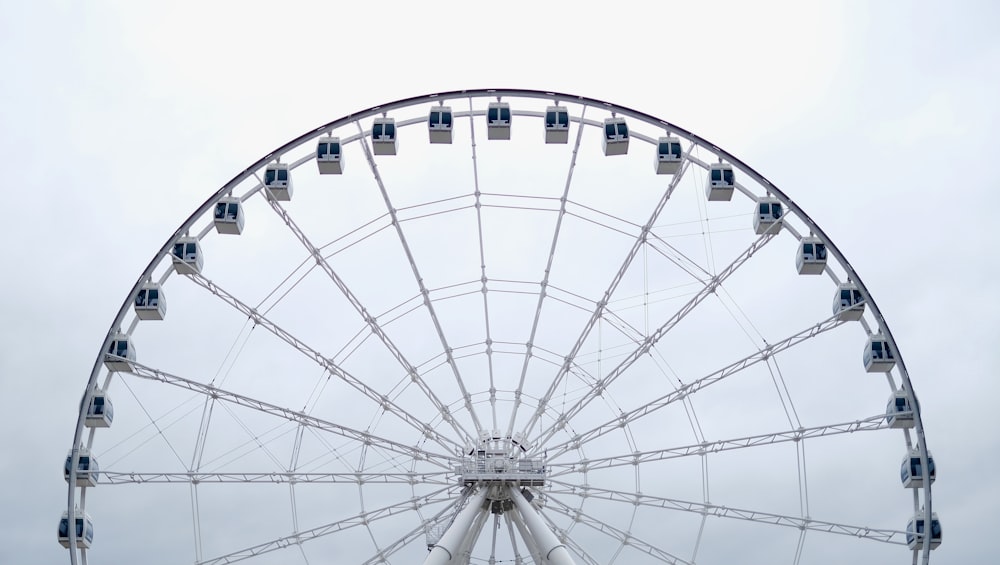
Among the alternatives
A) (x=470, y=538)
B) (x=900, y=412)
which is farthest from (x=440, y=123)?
(x=900, y=412)

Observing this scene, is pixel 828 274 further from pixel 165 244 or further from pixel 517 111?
pixel 165 244

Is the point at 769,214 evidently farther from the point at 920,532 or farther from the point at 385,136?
the point at 385,136

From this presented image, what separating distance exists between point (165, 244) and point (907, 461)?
903 inches

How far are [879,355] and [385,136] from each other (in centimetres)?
1597

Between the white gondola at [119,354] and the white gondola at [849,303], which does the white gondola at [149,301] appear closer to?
the white gondola at [119,354]

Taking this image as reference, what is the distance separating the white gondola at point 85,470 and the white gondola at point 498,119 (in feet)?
50.4

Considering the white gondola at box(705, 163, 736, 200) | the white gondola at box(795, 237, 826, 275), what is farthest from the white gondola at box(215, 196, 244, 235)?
the white gondola at box(795, 237, 826, 275)

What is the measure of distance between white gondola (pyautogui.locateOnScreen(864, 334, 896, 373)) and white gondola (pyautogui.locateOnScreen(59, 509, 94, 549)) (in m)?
23.6

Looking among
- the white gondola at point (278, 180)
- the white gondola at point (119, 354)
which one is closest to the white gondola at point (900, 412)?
the white gondola at point (278, 180)

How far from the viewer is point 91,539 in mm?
38906

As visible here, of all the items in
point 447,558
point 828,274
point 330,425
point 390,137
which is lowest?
point 447,558

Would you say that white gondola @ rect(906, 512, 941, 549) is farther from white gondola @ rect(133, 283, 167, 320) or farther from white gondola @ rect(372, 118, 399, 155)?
white gondola @ rect(133, 283, 167, 320)

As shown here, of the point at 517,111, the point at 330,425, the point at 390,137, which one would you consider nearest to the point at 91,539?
the point at 330,425

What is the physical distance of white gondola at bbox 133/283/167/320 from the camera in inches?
1560
